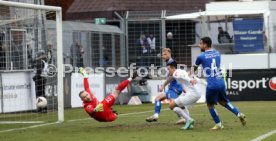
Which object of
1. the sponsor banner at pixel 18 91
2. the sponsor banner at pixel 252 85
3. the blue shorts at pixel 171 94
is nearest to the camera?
the blue shorts at pixel 171 94

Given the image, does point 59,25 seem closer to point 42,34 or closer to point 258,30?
point 42,34

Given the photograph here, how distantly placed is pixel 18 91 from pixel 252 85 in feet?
35.4

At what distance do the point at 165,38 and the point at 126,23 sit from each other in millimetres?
1825

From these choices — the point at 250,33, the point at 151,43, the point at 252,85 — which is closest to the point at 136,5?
the point at 151,43

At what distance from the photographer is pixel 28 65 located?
25.9m

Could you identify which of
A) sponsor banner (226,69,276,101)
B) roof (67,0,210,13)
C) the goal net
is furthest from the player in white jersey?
roof (67,0,210,13)

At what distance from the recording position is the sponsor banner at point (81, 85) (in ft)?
98.4

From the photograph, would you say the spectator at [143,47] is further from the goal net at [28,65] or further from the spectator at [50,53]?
the spectator at [50,53]

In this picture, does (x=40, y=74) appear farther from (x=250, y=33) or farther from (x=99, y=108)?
(x=250, y=33)

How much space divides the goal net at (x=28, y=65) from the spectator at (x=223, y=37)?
35.8ft

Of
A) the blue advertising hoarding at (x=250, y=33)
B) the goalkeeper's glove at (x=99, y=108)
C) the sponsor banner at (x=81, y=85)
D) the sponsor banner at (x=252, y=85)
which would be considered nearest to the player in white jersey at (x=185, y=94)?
the goalkeeper's glove at (x=99, y=108)

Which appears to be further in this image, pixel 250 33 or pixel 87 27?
pixel 250 33

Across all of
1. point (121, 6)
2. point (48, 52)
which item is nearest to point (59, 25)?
point (48, 52)

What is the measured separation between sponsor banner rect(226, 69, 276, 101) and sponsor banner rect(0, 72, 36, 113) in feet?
31.7
